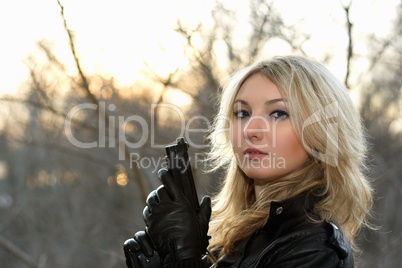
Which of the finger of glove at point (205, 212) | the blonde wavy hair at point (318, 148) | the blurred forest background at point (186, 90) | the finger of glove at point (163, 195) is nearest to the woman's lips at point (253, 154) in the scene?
the blonde wavy hair at point (318, 148)

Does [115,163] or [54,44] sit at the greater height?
[54,44]

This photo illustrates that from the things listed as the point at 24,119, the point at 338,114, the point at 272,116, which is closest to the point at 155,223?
the point at 272,116

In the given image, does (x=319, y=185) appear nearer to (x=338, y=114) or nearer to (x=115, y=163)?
(x=338, y=114)

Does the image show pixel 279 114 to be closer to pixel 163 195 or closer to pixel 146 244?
pixel 163 195

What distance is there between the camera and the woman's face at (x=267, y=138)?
79.9 inches

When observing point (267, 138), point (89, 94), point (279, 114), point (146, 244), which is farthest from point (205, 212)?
point (89, 94)

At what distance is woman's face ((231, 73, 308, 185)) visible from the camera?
6.66 feet

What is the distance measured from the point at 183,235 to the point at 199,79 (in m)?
2.68

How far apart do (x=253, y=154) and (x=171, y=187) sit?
0.38 m

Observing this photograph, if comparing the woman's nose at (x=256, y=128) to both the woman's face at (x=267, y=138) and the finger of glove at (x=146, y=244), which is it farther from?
the finger of glove at (x=146, y=244)

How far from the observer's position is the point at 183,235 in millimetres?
1894

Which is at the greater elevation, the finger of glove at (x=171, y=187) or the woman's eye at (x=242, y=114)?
the woman's eye at (x=242, y=114)

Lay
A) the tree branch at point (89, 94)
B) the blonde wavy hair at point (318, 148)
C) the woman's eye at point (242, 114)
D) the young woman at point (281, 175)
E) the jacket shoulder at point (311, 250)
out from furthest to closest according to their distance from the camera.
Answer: the tree branch at point (89, 94) < the woman's eye at point (242, 114) < the blonde wavy hair at point (318, 148) < the young woman at point (281, 175) < the jacket shoulder at point (311, 250)

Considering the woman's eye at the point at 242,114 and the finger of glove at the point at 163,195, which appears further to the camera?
the woman's eye at the point at 242,114
